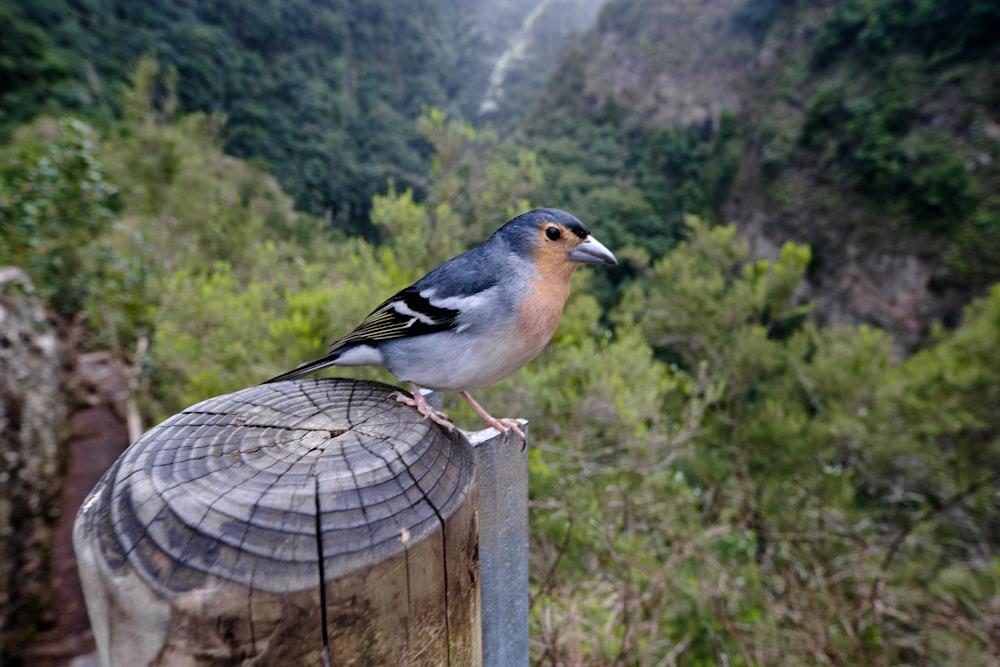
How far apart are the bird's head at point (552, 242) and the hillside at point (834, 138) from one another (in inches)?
915

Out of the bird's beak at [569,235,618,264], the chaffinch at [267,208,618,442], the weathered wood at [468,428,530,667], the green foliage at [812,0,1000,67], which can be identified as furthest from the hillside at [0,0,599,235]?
the green foliage at [812,0,1000,67]

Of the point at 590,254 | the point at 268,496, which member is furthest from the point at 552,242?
the point at 268,496

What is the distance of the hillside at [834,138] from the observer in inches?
910

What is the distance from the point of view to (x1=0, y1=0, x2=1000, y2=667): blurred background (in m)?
4.94

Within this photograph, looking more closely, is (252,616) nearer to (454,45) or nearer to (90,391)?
(90,391)

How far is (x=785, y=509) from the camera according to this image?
401 inches

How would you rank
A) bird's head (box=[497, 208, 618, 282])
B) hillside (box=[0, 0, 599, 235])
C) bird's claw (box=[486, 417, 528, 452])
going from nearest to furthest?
bird's claw (box=[486, 417, 528, 452]), bird's head (box=[497, 208, 618, 282]), hillside (box=[0, 0, 599, 235])

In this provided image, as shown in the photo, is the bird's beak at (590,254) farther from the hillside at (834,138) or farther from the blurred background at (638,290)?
A: the hillside at (834,138)

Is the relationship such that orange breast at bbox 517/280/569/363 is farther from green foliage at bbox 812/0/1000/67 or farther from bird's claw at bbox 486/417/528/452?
green foliage at bbox 812/0/1000/67

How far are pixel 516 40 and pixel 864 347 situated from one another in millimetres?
74750

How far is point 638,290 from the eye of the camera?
56.9 ft

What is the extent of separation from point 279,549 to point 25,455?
6.63m

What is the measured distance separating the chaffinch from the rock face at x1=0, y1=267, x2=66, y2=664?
514cm

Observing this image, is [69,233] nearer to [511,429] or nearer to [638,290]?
[511,429]
